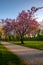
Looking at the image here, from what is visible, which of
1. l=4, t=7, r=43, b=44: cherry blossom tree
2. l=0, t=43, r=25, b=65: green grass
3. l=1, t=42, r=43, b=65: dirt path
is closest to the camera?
l=0, t=43, r=25, b=65: green grass

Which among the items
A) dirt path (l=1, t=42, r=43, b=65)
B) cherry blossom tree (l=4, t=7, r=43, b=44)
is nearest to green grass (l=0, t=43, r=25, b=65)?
dirt path (l=1, t=42, r=43, b=65)

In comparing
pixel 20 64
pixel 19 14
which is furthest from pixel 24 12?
pixel 20 64

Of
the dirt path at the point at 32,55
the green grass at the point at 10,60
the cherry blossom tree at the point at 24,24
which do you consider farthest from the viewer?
the cherry blossom tree at the point at 24,24

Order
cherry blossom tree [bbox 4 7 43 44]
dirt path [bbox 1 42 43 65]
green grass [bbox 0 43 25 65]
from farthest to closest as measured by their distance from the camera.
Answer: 1. cherry blossom tree [bbox 4 7 43 44]
2. dirt path [bbox 1 42 43 65]
3. green grass [bbox 0 43 25 65]

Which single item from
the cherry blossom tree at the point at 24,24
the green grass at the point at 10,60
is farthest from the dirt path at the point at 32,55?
the cherry blossom tree at the point at 24,24

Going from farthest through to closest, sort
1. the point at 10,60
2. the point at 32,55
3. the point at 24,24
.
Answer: the point at 24,24
the point at 32,55
the point at 10,60

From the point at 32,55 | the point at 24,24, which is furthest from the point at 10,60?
the point at 24,24

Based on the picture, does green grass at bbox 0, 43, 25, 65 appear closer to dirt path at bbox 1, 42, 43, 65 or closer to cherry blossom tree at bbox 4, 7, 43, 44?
dirt path at bbox 1, 42, 43, 65

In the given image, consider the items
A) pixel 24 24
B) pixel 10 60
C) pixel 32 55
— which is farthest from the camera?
pixel 24 24

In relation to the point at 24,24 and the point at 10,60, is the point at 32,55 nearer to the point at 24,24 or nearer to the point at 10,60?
the point at 10,60

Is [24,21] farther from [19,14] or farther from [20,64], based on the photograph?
[20,64]

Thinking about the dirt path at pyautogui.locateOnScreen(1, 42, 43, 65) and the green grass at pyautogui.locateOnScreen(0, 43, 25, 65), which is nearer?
the green grass at pyautogui.locateOnScreen(0, 43, 25, 65)

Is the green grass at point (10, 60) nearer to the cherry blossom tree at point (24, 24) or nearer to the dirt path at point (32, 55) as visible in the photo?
the dirt path at point (32, 55)

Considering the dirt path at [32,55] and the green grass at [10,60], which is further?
the dirt path at [32,55]
